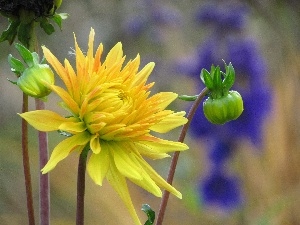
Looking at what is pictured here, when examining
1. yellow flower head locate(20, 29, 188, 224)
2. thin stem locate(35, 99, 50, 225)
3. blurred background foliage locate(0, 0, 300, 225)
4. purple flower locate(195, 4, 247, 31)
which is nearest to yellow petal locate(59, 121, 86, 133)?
yellow flower head locate(20, 29, 188, 224)

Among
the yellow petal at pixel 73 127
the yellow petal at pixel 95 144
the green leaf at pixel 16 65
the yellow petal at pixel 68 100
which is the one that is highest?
the green leaf at pixel 16 65

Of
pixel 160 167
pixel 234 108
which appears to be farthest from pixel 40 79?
pixel 160 167

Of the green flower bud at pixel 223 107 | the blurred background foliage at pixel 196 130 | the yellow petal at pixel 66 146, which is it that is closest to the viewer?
the yellow petal at pixel 66 146

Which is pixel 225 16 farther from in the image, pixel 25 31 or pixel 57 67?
pixel 57 67

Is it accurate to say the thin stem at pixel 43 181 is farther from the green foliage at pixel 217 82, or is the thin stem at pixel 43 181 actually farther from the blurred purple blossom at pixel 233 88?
the blurred purple blossom at pixel 233 88

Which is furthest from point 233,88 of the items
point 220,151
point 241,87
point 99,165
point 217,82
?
point 99,165

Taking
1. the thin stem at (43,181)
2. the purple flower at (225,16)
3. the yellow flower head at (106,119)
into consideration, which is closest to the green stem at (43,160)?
the thin stem at (43,181)

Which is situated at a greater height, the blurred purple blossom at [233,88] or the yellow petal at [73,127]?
the blurred purple blossom at [233,88]
